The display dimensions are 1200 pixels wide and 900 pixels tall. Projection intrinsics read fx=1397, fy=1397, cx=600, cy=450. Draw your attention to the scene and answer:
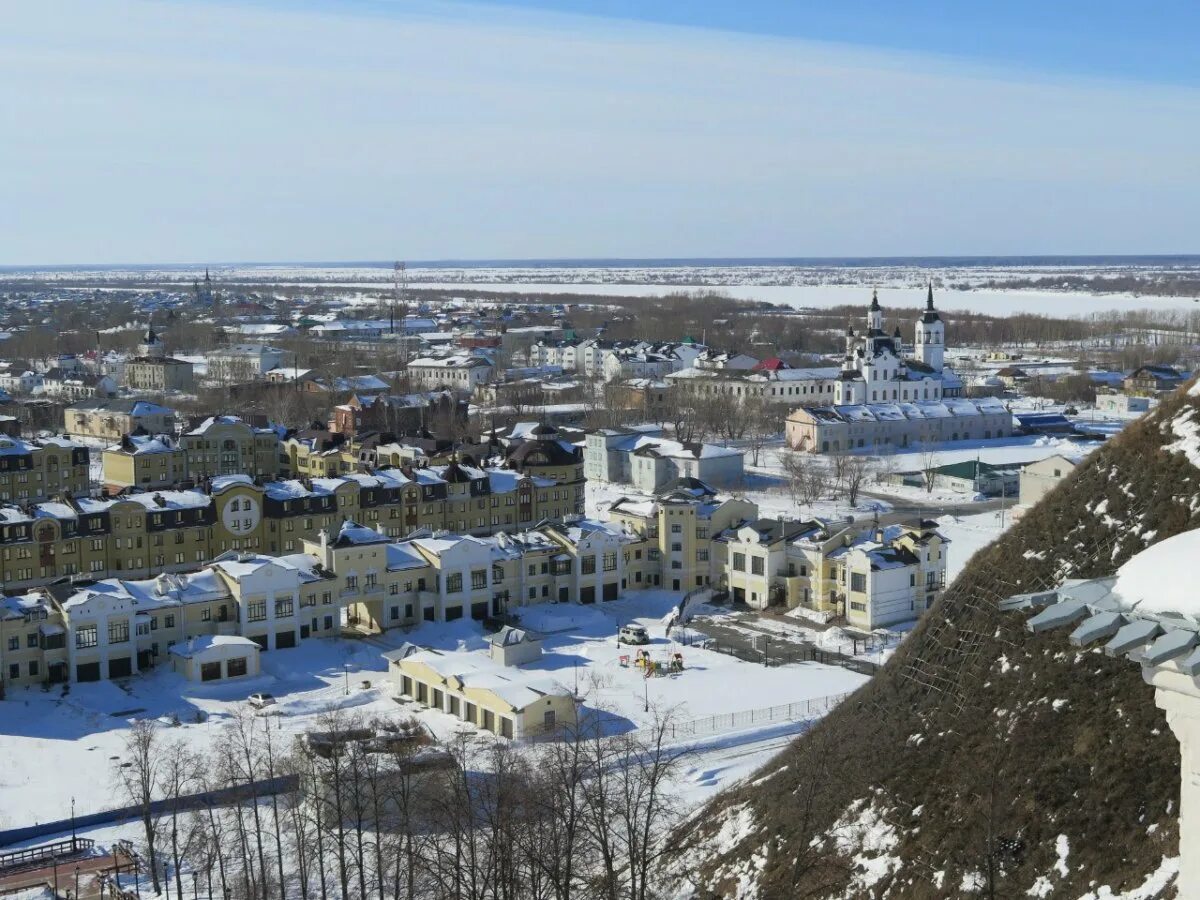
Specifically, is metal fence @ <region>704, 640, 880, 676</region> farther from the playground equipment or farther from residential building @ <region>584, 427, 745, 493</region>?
residential building @ <region>584, 427, 745, 493</region>

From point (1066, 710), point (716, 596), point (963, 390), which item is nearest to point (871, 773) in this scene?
point (1066, 710)

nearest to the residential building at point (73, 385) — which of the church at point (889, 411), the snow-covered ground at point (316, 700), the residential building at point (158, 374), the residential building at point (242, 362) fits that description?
the residential building at point (158, 374)

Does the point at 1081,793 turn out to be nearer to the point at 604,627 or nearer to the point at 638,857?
the point at 638,857

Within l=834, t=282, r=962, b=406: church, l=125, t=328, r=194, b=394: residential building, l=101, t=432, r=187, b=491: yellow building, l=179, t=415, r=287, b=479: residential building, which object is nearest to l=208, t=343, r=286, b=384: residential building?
l=125, t=328, r=194, b=394: residential building

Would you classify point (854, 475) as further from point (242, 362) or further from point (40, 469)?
point (242, 362)

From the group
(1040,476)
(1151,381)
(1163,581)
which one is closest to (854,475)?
(1040,476)
